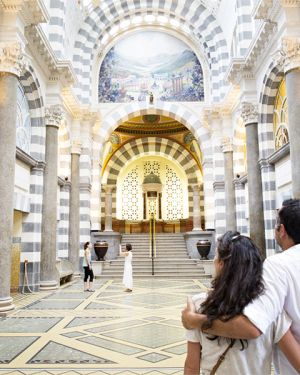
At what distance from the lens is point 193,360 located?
190 cm

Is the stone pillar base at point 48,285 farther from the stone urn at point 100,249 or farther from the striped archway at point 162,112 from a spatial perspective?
the striped archway at point 162,112

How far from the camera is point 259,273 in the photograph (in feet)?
5.94

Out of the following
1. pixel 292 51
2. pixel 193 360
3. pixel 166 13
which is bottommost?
pixel 193 360

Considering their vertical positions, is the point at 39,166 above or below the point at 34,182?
above

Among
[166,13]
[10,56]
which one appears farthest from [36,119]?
[166,13]

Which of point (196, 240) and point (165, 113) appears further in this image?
point (165, 113)

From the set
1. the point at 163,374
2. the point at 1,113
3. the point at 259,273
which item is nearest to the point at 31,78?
the point at 1,113

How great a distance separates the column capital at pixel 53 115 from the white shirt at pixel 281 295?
1158 cm

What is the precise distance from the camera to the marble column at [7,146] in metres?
8.28

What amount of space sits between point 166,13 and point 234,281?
63.8 ft

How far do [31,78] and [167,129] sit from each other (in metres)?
15.8

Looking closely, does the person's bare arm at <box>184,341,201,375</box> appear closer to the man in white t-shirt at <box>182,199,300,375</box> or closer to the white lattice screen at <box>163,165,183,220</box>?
the man in white t-shirt at <box>182,199,300,375</box>

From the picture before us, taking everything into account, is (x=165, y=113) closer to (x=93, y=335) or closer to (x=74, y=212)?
(x=74, y=212)

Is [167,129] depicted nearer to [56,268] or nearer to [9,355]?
[56,268]
